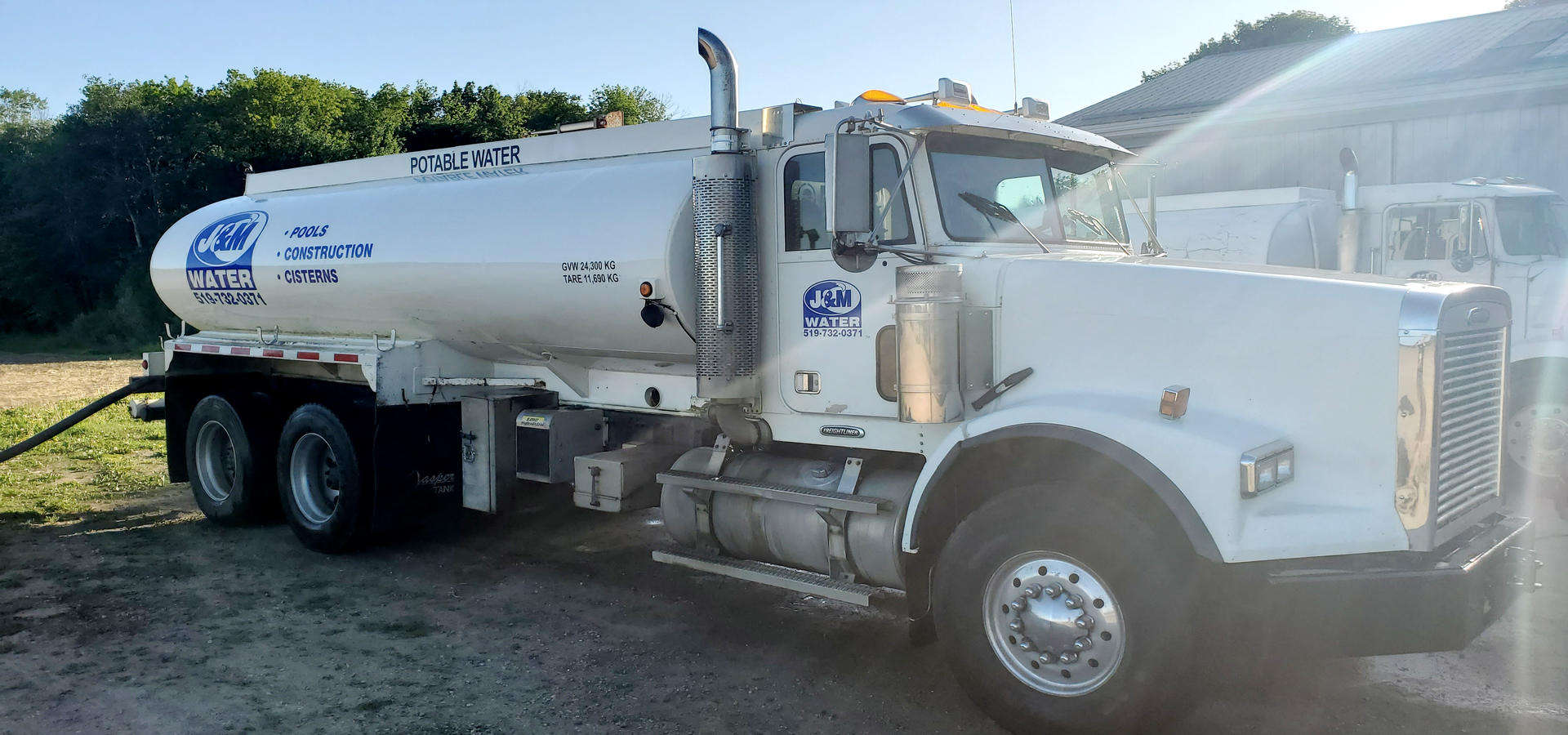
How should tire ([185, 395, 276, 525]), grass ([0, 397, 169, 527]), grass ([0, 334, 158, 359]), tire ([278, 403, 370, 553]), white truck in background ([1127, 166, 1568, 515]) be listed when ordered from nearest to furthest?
tire ([278, 403, 370, 553]) → white truck in background ([1127, 166, 1568, 515]) → tire ([185, 395, 276, 525]) → grass ([0, 397, 169, 527]) → grass ([0, 334, 158, 359])

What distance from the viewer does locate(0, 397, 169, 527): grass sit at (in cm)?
1002

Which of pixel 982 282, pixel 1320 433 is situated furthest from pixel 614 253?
pixel 1320 433

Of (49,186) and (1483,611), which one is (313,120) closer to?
(49,186)

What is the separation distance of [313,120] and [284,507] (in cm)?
4011

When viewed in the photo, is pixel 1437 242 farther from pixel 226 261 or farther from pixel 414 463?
pixel 226 261

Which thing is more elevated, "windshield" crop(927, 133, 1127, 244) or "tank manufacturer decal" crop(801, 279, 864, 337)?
"windshield" crop(927, 133, 1127, 244)

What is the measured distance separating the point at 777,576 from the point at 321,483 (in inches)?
179

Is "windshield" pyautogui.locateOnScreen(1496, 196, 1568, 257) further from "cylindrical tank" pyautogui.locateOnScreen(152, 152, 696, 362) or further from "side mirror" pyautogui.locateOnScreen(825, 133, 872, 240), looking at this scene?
"cylindrical tank" pyautogui.locateOnScreen(152, 152, 696, 362)

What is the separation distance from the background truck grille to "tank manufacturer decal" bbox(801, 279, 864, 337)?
2.57 metres

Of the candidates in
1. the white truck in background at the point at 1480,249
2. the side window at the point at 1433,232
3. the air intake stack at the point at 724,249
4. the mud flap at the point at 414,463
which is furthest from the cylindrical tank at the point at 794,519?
the side window at the point at 1433,232

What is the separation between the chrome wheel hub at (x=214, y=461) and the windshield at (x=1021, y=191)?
280 inches

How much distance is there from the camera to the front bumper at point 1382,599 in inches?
159

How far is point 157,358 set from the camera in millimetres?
10094

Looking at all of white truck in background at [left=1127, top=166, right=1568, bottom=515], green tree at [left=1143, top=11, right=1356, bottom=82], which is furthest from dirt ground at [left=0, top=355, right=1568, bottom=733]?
green tree at [left=1143, top=11, right=1356, bottom=82]
